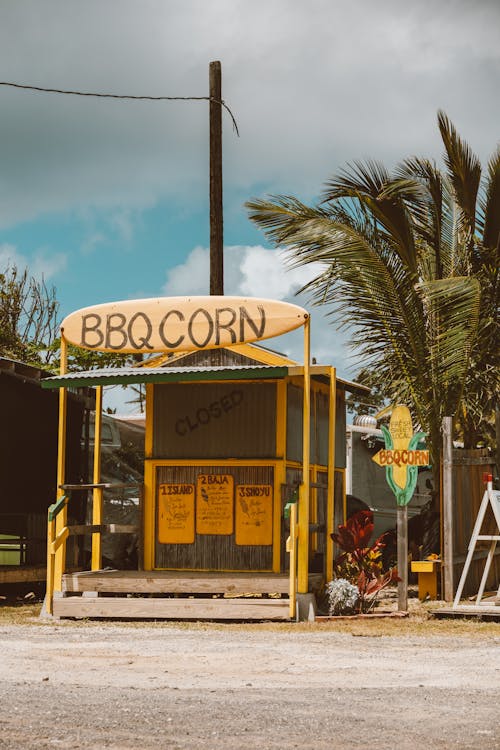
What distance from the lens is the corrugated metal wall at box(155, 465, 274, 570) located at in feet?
44.0

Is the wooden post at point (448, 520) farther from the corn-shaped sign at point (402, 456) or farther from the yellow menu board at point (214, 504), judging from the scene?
the yellow menu board at point (214, 504)

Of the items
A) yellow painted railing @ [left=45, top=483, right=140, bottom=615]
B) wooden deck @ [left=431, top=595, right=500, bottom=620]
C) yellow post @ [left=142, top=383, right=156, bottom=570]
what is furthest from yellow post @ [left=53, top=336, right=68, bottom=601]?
wooden deck @ [left=431, top=595, right=500, bottom=620]

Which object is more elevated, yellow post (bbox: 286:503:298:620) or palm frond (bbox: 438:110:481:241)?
palm frond (bbox: 438:110:481:241)

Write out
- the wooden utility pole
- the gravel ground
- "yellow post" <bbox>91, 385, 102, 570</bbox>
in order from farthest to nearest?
the wooden utility pole → "yellow post" <bbox>91, 385, 102, 570</bbox> → the gravel ground

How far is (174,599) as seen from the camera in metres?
12.3

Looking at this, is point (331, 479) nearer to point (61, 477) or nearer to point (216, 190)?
point (61, 477)

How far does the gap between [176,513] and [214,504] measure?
49 cm

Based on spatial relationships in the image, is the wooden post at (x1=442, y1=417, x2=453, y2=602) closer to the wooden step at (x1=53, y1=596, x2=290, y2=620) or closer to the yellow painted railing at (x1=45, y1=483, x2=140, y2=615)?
the wooden step at (x1=53, y1=596, x2=290, y2=620)

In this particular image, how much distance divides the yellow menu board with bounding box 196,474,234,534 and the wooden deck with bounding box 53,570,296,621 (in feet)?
2.17

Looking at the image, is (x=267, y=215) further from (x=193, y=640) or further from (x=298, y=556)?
(x=193, y=640)

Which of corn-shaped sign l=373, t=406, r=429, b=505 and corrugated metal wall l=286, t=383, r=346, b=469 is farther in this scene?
corrugated metal wall l=286, t=383, r=346, b=469

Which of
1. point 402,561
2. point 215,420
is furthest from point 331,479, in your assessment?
point 215,420

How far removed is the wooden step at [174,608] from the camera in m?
12.0

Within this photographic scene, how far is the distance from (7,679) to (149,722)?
2040mm
